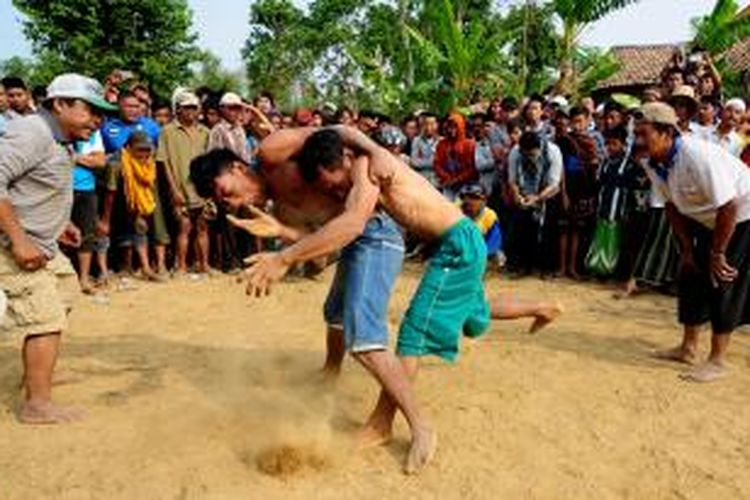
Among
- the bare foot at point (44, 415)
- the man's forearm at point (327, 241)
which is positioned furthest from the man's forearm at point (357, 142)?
the bare foot at point (44, 415)

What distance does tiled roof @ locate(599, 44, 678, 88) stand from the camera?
26.4 metres

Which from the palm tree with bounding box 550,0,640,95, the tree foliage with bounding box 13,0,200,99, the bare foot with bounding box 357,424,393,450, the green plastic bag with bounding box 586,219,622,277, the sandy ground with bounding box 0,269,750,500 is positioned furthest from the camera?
the tree foliage with bounding box 13,0,200,99

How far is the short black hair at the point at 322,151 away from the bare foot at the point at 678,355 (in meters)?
3.09

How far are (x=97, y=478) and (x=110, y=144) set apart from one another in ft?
16.1

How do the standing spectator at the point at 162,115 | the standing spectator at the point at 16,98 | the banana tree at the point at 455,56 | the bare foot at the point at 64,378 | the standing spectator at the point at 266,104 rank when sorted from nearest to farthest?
the bare foot at the point at 64,378 < the standing spectator at the point at 16,98 < the standing spectator at the point at 162,115 < the standing spectator at the point at 266,104 < the banana tree at the point at 455,56

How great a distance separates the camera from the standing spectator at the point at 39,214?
4.04m

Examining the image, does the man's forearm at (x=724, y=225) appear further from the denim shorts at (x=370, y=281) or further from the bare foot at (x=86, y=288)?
the bare foot at (x=86, y=288)

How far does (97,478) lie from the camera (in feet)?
12.3

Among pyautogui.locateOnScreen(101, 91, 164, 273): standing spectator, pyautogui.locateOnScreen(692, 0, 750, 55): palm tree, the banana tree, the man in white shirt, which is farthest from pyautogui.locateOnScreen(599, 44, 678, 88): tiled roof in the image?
the man in white shirt

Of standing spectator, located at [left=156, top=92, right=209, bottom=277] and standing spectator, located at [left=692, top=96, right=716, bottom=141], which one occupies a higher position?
standing spectator, located at [left=692, top=96, right=716, bottom=141]

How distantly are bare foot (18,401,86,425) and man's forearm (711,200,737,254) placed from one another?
147 inches

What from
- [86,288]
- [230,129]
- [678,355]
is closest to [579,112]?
[230,129]

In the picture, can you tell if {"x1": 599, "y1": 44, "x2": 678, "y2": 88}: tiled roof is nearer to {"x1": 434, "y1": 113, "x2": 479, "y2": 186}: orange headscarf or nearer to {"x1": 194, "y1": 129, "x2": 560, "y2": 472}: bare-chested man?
{"x1": 434, "y1": 113, "x2": 479, "y2": 186}: orange headscarf

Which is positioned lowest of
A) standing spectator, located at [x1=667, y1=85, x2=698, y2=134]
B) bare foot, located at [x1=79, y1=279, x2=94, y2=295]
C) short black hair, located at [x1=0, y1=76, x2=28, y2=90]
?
bare foot, located at [x1=79, y1=279, x2=94, y2=295]
